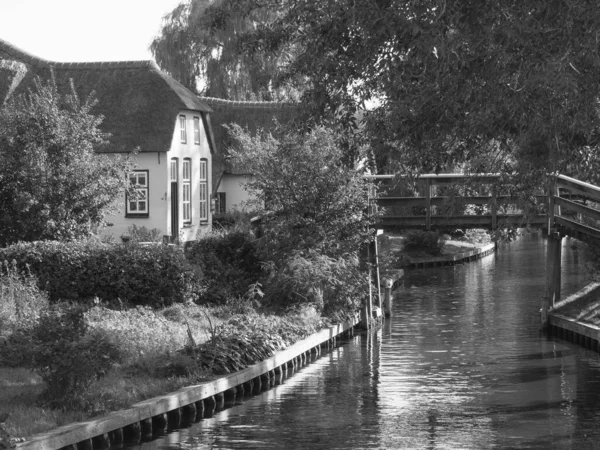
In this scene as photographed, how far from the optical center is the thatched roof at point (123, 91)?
40.6m

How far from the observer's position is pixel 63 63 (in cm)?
4450

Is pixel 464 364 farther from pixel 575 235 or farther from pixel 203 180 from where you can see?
pixel 203 180

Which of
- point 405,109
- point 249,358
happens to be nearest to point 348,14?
point 405,109

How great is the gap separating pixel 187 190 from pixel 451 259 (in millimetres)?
16666

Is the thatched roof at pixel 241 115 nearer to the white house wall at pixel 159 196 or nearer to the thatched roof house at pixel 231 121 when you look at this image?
the thatched roof house at pixel 231 121

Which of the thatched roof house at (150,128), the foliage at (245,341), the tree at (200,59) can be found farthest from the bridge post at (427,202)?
the tree at (200,59)

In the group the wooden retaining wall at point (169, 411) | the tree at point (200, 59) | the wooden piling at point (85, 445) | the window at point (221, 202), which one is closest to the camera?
the wooden retaining wall at point (169, 411)

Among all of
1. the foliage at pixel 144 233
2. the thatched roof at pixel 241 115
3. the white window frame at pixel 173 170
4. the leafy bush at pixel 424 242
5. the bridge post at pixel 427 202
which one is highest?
the thatched roof at pixel 241 115

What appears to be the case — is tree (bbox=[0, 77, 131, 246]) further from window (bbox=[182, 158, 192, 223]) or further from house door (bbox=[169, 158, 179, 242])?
window (bbox=[182, 158, 192, 223])

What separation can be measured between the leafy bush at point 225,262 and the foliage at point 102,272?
4.82 feet

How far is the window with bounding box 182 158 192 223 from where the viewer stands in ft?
137

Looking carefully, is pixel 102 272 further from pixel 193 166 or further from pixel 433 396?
pixel 193 166

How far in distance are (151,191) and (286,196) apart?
40.2 feet

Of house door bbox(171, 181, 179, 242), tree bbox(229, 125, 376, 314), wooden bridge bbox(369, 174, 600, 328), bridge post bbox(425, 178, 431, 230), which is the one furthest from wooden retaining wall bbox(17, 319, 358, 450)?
house door bbox(171, 181, 179, 242)
